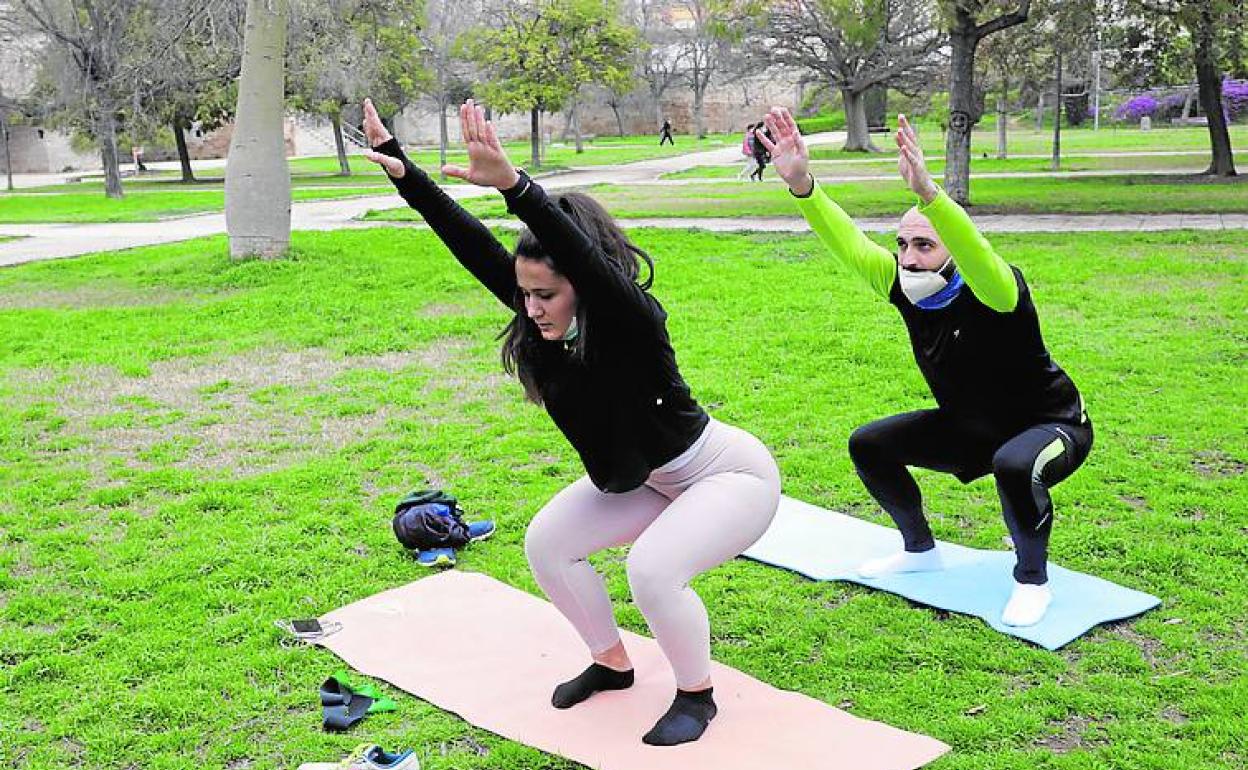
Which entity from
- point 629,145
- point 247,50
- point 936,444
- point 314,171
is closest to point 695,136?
point 629,145

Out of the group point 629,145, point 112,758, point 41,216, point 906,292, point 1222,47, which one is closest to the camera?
point 112,758

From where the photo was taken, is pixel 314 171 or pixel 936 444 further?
pixel 314 171

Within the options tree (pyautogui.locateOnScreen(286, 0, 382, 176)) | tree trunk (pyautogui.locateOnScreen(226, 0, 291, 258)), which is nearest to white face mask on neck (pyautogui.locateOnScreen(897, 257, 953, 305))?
tree trunk (pyautogui.locateOnScreen(226, 0, 291, 258))

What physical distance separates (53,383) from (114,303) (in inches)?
155

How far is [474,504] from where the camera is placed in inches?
238

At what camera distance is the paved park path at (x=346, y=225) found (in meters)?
15.8

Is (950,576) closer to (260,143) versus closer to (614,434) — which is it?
(614,434)

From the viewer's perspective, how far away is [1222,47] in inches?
830

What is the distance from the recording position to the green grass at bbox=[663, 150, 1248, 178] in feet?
88.6

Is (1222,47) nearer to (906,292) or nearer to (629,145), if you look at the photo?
(906,292)

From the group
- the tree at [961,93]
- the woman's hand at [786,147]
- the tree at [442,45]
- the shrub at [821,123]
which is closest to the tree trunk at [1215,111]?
the tree at [961,93]

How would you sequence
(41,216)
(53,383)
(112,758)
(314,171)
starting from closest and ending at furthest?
(112,758) < (53,383) < (41,216) < (314,171)

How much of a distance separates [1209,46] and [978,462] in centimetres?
1904

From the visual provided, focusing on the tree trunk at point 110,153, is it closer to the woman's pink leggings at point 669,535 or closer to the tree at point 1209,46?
the tree at point 1209,46
